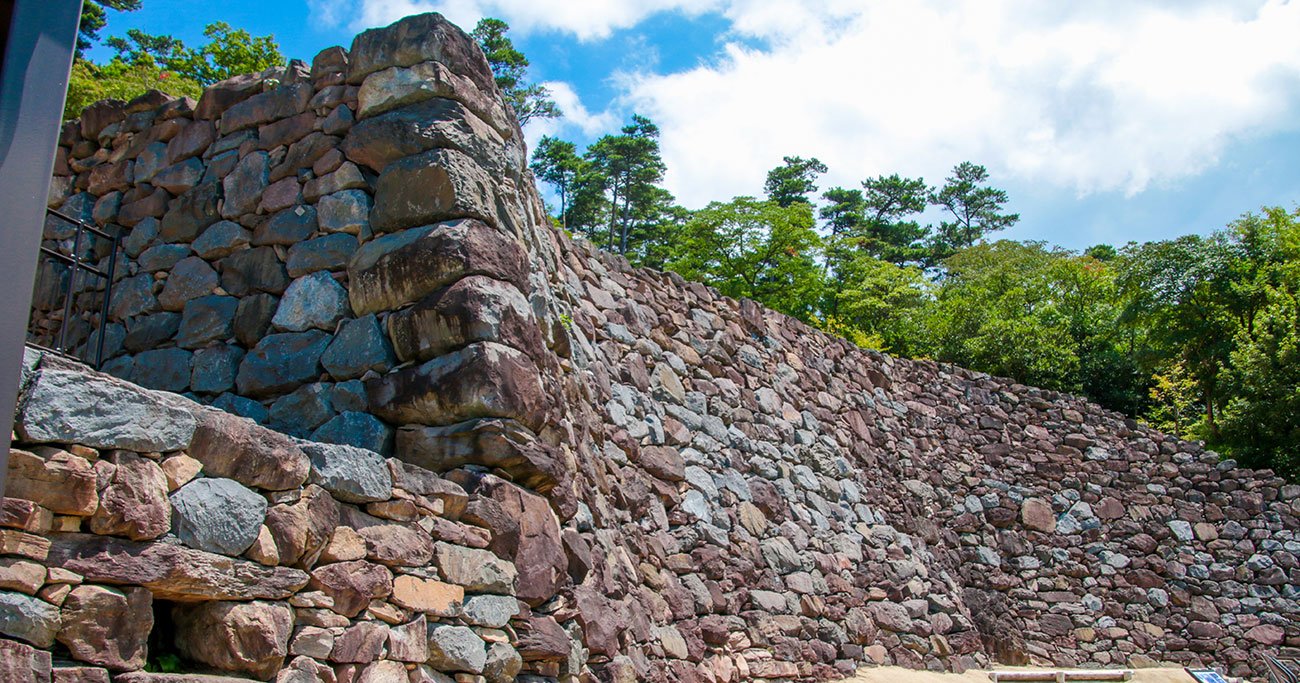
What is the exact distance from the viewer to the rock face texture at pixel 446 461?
2.96 metres

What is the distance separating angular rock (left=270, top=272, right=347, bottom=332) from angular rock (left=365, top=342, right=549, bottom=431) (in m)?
0.54

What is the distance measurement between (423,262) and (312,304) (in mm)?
774

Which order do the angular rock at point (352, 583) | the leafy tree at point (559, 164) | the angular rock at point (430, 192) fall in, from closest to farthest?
the angular rock at point (352, 583) → the angular rock at point (430, 192) → the leafy tree at point (559, 164)

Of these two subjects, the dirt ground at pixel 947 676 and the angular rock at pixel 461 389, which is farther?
the dirt ground at pixel 947 676

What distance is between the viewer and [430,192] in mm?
4891

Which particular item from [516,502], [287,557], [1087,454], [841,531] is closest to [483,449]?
[516,502]

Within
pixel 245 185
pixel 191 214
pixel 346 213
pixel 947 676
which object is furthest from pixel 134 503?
pixel 947 676

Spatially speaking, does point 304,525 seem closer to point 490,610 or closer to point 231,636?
point 231,636

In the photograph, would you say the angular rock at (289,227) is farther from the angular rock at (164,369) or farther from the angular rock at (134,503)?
the angular rock at (134,503)

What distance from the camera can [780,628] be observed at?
824cm

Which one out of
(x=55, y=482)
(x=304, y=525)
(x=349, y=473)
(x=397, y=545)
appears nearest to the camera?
(x=55, y=482)

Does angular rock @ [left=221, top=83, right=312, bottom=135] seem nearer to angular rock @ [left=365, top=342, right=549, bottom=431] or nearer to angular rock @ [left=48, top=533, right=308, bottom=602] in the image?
angular rock @ [left=365, top=342, right=549, bottom=431]

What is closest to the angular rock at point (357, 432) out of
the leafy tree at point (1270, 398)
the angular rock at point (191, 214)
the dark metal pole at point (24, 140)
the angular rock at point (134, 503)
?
the angular rock at point (134, 503)

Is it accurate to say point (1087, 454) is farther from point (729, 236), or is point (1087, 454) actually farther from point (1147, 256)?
point (729, 236)
